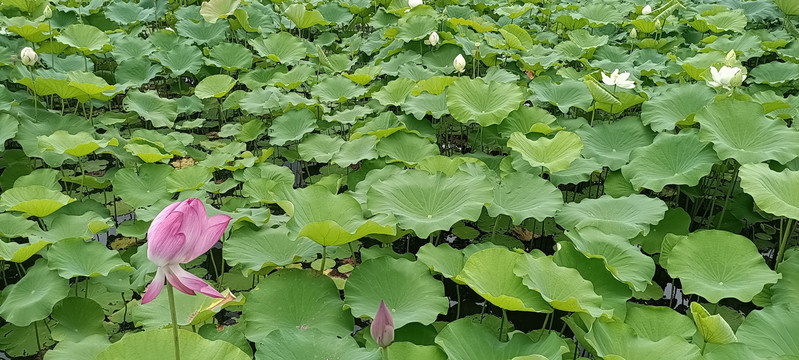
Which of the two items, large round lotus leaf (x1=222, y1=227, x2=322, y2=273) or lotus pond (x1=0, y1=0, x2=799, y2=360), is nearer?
lotus pond (x1=0, y1=0, x2=799, y2=360)

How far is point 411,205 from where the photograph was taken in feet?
6.96

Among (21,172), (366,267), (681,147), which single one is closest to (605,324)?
(366,267)

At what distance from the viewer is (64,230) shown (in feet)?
7.66

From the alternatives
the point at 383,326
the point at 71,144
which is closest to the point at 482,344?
the point at 383,326

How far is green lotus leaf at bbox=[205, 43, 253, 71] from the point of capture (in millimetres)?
4051

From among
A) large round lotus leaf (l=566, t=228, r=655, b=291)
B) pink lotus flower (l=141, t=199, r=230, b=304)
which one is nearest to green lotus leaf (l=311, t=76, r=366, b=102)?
large round lotus leaf (l=566, t=228, r=655, b=291)

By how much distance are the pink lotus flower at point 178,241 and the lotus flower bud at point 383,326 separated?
32 centimetres

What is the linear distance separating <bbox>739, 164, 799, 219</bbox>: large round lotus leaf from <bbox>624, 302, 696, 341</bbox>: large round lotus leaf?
1.84ft

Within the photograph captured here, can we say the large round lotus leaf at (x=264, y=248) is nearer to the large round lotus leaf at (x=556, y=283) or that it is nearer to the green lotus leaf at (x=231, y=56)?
the large round lotus leaf at (x=556, y=283)

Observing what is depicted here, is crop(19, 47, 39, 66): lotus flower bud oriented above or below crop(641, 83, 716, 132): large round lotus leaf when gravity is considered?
below

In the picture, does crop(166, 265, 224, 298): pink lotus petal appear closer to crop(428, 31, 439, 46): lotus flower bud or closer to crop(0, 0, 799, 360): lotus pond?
crop(0, 0, 799, 360): lotus pond

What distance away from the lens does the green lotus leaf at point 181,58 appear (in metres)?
3.98

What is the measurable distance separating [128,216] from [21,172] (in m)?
0.55

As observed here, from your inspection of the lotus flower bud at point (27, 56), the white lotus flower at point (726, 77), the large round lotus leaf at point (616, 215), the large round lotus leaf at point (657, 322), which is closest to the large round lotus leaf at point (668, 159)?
the large round lotus leaf at point (616, 215)
